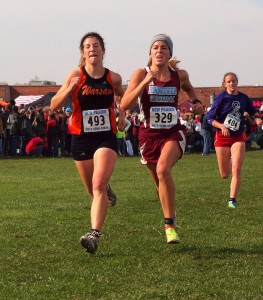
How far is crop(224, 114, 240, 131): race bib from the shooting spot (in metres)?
11.7

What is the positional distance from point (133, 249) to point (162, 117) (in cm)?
153

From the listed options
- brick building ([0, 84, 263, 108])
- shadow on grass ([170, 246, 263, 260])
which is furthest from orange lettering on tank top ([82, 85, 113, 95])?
brick building ([0, 84, 263, 108])

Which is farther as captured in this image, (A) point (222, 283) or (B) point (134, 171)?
(B) point (134, 171)

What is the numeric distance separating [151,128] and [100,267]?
213cm

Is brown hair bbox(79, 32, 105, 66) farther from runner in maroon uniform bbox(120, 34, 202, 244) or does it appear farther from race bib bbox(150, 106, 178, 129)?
race bib bbox(150, 106, 178, 129)

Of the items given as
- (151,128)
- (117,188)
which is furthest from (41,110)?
(151,128)

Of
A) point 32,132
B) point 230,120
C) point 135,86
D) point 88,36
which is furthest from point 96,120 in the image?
point 32,132

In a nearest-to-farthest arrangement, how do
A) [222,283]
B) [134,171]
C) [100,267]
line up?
[222,283] < [100,267] < [134,171]

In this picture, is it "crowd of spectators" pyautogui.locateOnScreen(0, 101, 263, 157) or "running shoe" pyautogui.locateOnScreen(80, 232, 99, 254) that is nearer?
"running shoe" pyautogui.locateOnScreen(80, 232, 99, 254)

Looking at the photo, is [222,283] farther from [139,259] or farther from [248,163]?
[248,163]

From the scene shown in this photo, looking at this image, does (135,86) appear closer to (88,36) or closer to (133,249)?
(88,36)

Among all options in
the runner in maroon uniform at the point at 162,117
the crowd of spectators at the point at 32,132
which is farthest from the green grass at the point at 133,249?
the crowd of spectators at the point at 32,132

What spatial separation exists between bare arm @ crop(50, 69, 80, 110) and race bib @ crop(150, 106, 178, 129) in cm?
96

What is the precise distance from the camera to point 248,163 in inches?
942
